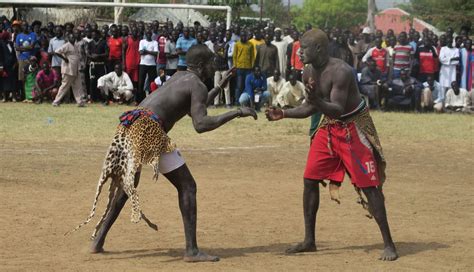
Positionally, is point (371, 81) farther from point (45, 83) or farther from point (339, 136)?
point (339, 136)

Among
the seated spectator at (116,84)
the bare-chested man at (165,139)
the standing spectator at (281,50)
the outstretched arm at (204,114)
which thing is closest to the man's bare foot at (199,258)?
the bare-chested man at (165,139)

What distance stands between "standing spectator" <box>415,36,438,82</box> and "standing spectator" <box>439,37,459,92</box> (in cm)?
20

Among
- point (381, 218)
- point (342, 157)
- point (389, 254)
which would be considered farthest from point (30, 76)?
point (389, 254)

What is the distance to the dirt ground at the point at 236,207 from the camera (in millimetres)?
8070

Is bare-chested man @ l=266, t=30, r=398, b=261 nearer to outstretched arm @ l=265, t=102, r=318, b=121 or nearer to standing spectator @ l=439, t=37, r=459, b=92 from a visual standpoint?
outstretched arm @ l=265, t=102, r=318, b=121

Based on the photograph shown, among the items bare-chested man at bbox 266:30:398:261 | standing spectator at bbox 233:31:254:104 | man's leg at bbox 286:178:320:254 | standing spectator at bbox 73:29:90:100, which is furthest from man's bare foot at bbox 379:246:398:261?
standing spectator at bbox 73:29:90:100

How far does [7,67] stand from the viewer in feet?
76.1

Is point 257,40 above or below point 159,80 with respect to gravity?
above

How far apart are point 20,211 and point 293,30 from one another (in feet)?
53.8

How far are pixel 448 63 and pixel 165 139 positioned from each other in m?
16.5

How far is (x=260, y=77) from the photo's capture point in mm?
22938

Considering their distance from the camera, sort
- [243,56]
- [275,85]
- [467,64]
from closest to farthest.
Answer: [275,85]
[243,56]
[467,64]

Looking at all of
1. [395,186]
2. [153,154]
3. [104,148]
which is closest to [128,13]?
[104,148]

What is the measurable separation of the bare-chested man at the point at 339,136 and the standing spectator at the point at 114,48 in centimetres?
1534
